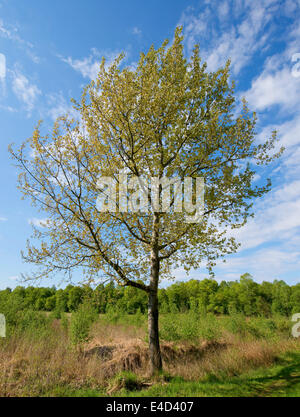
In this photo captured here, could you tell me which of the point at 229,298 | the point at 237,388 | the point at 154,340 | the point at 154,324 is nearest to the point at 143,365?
the point at 154,340

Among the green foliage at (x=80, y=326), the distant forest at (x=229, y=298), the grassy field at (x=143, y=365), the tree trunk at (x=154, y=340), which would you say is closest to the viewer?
the grassy field at (x=143, y=365)

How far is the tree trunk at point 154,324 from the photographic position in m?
8.27

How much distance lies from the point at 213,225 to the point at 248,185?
7.02ft

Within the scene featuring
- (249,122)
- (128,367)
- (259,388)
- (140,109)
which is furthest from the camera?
(128,367)

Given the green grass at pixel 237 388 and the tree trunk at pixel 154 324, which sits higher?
the tree trunk at pixel 154 324

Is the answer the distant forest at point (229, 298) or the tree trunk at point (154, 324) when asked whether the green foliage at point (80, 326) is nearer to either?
the tree trunk at point (154, 324)

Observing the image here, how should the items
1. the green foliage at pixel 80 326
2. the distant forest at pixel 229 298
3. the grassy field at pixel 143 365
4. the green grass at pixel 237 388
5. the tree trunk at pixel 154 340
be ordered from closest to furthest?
the green grass at pixel 237 388 → the grassy field at pixel 143 365 → the tree trunk at pixel 154 340 → the green foliage at pixel 80 326 → the distant forest at pixel 229 298

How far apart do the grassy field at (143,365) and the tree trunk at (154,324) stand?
47 centimetres

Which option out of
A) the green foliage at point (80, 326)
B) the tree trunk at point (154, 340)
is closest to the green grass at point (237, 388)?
the tree trunk at point (154, 340)

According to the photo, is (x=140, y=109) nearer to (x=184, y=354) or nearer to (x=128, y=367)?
(x=128, y=367)

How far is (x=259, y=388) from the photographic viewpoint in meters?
7.26
